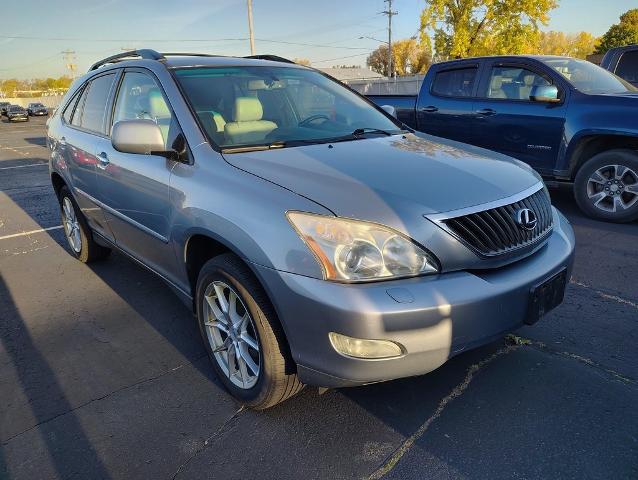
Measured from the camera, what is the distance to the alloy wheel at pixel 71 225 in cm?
480

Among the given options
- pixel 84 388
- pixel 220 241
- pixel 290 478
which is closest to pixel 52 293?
pixel 84 388

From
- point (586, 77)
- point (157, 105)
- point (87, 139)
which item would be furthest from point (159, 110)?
point (586, 77)

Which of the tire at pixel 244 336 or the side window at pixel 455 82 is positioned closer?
the tire at pixel 244 336

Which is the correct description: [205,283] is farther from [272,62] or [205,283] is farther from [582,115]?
[582,115]

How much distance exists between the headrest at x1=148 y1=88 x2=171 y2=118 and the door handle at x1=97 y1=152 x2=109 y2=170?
1.90ft

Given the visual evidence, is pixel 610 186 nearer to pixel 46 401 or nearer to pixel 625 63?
pixel 625 63

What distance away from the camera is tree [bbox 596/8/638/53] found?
37.5 meters

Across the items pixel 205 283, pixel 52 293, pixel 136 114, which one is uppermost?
pixel 136 114

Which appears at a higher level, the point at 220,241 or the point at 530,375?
the point at 220,241

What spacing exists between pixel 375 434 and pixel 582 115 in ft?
15.2

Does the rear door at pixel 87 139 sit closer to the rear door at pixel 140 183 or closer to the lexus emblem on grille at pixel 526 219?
the rear door at pixel 140 183

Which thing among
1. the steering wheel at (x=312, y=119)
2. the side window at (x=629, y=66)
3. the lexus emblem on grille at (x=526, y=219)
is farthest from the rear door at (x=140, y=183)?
the side window at (x=629, y=66)

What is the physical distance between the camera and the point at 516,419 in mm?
2346

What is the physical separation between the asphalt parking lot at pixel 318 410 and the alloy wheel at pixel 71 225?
4.13ft
